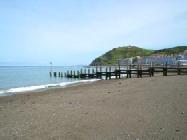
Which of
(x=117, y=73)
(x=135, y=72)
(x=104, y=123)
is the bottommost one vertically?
(x=104, y=123)

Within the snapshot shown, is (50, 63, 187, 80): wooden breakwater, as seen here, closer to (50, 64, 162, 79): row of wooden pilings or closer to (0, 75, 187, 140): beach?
(50, 64, 162, 79): row of wooden pilings

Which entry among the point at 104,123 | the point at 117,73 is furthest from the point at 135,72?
the point at 104,123

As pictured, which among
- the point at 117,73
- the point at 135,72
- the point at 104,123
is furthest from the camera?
the point at 135,72

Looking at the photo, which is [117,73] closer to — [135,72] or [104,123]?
[135,72]

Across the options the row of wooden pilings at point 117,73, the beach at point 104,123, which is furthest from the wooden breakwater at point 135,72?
the beach at point 104,123

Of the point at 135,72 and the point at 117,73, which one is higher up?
the point at 117,73

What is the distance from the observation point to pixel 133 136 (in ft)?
23.5

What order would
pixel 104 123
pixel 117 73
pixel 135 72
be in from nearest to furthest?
pixel 104 123, pixel 117 73, pixel 135 72

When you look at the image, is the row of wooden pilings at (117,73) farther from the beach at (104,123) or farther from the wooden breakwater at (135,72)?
the beach at (104,123)

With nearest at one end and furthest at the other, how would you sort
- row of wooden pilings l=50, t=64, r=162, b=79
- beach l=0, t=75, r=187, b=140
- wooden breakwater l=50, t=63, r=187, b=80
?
beach l=0, t=75, r=187, b=140 < wooden breakwater l=50, t=63, r=187, b=80 < row of wooden pilings l=50, t=64, r=162, b=79

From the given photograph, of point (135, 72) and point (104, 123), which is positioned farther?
point (135, 72)

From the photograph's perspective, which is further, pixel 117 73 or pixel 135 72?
pixel 135 72

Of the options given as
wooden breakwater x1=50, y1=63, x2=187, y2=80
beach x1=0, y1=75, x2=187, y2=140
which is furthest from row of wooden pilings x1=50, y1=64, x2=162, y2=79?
beach x1=0, y1=75, x2=187, y2=140

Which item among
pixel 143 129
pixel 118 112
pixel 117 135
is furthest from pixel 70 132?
pixel 118 112
